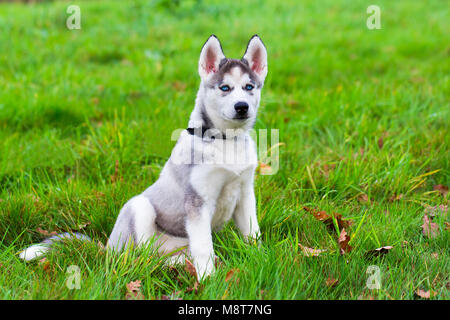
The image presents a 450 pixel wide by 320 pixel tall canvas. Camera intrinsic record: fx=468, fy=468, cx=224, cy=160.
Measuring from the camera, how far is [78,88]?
229 inches

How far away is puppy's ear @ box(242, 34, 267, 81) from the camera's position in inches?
111

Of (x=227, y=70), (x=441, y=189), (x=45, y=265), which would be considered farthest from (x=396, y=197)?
(x=45, y=265)

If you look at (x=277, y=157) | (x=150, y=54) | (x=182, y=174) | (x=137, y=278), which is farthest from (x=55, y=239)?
(x=150, y=54)

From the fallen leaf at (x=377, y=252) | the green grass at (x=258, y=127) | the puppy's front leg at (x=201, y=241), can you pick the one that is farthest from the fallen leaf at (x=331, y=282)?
the puppy's front leg at (x=201, y=241)

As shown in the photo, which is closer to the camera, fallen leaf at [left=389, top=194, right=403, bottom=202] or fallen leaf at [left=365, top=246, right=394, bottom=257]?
fallen leaf at [left=365, top=246, right=394, bottom=257]

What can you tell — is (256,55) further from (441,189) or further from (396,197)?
(441,189)

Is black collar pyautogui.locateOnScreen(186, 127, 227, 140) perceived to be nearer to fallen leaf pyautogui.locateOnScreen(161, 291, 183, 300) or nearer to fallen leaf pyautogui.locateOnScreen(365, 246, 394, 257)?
fallen leaf pyautogui.locateOnScreen(161, 291, 183, 300)

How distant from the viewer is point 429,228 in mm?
3133

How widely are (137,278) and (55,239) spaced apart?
0.72 meters

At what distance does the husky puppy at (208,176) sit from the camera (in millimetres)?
2727

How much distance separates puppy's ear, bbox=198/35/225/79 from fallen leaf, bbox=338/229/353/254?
1.30 meters

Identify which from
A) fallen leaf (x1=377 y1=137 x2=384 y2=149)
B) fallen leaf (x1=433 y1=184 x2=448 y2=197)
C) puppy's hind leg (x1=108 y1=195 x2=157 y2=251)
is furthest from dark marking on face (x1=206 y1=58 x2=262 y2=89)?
fallen leaf (x1=377 y1=137 x2=384 y2=149)

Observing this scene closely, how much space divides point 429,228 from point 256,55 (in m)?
1.63

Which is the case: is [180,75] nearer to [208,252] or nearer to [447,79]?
[447,79]
